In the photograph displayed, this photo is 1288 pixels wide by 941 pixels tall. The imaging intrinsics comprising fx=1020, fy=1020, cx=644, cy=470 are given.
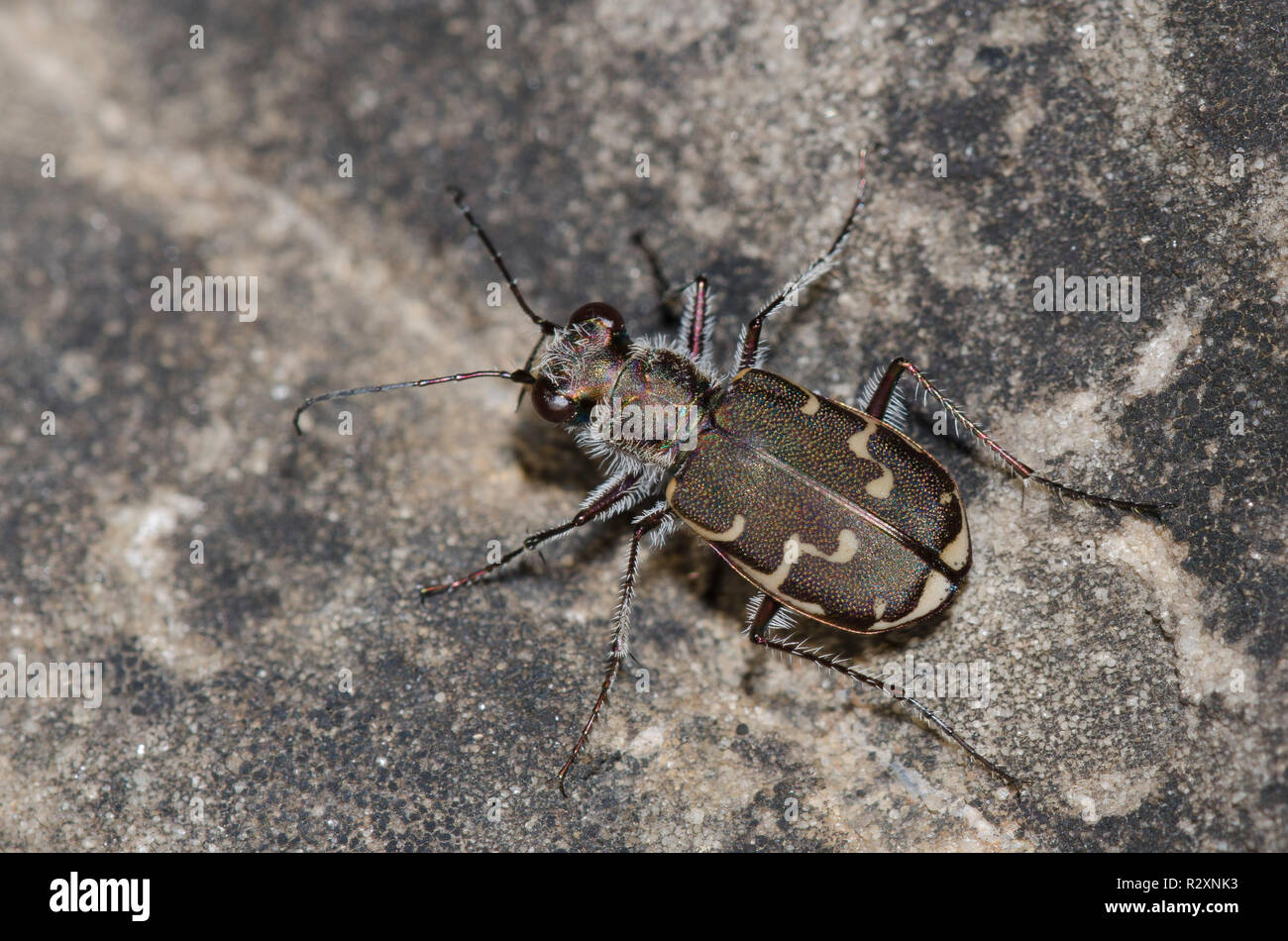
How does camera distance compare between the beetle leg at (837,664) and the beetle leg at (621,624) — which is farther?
the beetle leg at (621,624)

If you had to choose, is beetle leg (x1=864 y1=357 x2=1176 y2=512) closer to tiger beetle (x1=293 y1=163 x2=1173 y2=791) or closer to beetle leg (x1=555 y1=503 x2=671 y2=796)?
tiger beetle (x1=293 y1=163 x2=1173 y2=791)

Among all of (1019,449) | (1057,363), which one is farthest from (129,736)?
(1057,363)

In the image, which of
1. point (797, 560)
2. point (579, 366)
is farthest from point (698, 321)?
point (797, 560)

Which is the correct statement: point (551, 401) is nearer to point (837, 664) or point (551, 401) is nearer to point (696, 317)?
point (696, 317)

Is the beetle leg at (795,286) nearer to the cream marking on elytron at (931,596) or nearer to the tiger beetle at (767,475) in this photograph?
the tiger beetle at (767,475)

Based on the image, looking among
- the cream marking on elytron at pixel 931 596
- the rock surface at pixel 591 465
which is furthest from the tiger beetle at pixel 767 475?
the rock surface at pixel 591 465

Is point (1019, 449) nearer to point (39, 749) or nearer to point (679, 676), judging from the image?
point (679, 676)
